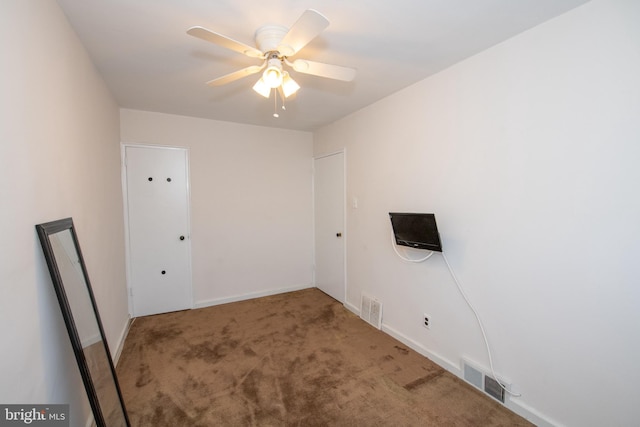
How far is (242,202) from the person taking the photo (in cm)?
381

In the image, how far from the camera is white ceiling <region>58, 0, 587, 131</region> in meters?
1.49

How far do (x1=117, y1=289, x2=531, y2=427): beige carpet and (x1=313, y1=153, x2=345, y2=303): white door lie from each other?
725mm

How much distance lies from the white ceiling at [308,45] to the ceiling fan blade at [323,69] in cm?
26

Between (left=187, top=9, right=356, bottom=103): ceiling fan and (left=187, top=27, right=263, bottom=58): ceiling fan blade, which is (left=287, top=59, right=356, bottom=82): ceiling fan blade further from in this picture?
(left=187, top=27, right=263, bottom=58): ceiling fan blade

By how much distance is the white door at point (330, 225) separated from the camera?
12.0 feet

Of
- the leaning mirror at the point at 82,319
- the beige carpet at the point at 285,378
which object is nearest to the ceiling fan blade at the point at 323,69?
the leaning mirror at the point at 82,319

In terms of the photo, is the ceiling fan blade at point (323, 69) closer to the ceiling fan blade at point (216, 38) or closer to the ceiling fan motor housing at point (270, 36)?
the ceiling fan motor housing at point (270, 36)

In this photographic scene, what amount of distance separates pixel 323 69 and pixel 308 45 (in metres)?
0.36

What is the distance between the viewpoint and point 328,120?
3652 millimetres

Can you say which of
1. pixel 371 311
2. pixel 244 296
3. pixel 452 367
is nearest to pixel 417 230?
pixel 452 367

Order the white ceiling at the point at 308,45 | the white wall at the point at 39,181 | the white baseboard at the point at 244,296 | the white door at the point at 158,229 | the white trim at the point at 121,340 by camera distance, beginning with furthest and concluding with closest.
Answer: the white baseboard at the point at 244,296, the white door at the point at 158,229, the white trim at the point at 121,340, the white ceiling at the point at 308,45, the white wall at the point at 39,181

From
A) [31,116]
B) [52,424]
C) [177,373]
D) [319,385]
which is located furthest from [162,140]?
[319,385]

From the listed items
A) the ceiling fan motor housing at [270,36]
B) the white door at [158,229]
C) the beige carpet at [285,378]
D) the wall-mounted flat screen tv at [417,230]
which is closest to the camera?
the ceiling fan motor housing at [270,36]

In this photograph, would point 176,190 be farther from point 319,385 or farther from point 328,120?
point 319,385
